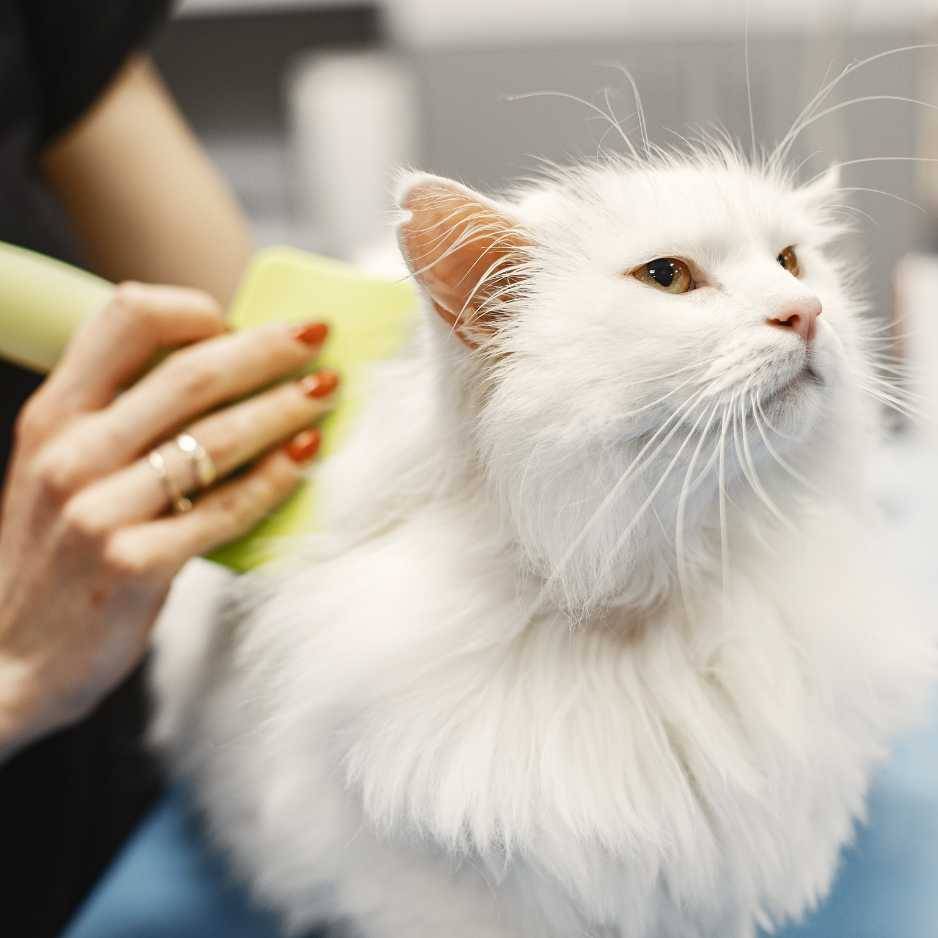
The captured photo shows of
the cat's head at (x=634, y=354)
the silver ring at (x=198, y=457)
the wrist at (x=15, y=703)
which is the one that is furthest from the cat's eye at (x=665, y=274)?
the wrist at (x=15, y=703)

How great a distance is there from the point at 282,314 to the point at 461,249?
188 millimetres

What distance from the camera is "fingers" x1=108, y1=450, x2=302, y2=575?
45cm

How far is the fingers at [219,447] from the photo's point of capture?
18.1 inches

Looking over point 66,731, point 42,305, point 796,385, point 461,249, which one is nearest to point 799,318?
point 796,385

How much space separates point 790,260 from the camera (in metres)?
0.39

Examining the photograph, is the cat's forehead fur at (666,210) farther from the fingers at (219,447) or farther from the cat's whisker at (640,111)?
the fingers at (219,447)

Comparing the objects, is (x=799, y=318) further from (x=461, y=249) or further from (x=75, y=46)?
(x=75, y=46)

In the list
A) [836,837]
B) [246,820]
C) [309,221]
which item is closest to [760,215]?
[836,837]

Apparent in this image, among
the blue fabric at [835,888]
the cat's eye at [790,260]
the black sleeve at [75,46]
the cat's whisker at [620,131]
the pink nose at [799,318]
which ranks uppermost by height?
the black sleeve at [75,46]

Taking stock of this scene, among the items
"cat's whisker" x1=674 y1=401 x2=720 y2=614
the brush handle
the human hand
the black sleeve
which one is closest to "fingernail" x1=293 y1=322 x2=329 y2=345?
the human hand

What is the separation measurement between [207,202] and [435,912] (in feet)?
1.99

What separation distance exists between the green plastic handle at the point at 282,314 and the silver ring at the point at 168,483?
0.10 feet

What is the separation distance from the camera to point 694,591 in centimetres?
39

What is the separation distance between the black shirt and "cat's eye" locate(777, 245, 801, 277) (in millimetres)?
499
